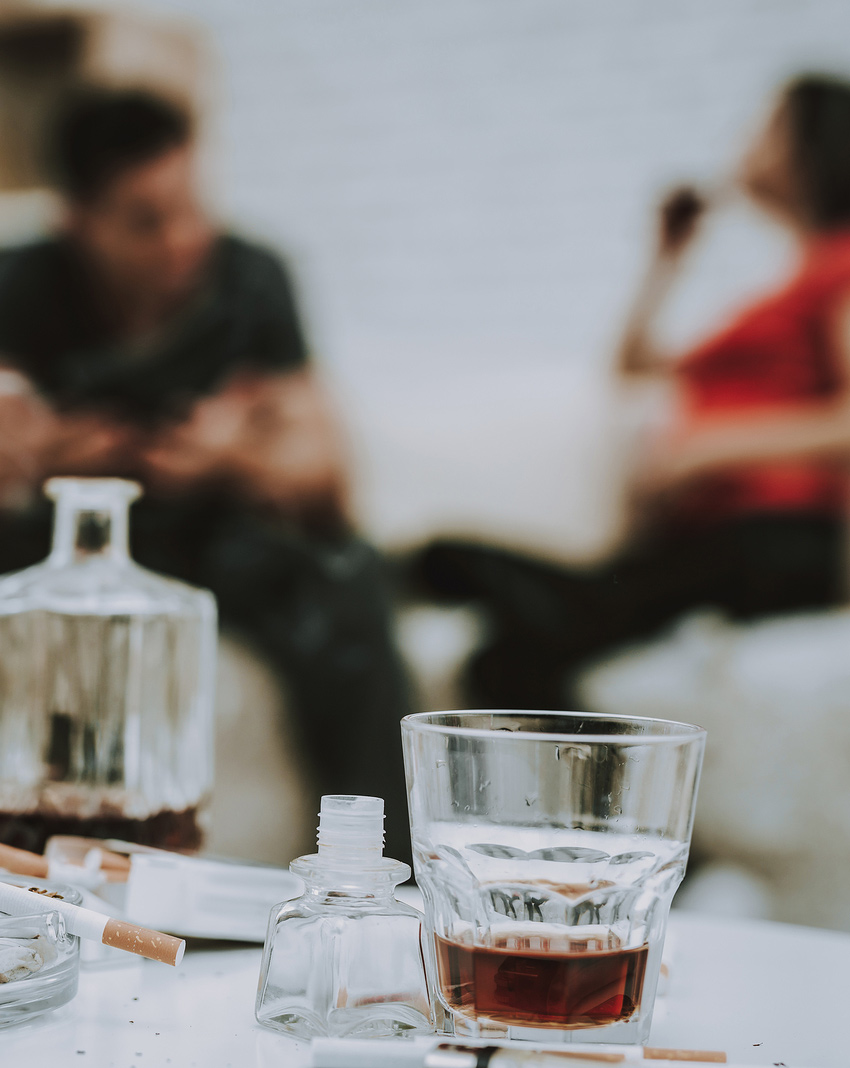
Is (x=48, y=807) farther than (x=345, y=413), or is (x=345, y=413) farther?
(x=345, y=413)

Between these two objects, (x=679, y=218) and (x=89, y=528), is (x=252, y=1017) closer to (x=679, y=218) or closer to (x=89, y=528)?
(x=89, y=528)

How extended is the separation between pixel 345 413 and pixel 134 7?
51 cm

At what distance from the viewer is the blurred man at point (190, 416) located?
3.48 feet

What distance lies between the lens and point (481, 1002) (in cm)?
27

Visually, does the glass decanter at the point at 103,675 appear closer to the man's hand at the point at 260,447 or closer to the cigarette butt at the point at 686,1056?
the cigarette butt at the point at 686,1056

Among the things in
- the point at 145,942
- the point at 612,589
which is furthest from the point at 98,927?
the point at 612,589

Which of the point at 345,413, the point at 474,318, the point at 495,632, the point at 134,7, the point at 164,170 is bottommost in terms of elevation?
the point at 495,632

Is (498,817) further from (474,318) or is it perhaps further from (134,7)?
(134,7)

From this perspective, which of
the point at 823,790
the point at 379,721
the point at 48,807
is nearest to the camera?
the point at 48,807

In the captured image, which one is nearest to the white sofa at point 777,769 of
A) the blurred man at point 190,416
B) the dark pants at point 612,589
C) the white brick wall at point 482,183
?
the dark pants at point 612,589

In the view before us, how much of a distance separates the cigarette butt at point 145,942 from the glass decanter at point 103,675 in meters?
0.14

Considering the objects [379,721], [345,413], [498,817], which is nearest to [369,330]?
[345,413]

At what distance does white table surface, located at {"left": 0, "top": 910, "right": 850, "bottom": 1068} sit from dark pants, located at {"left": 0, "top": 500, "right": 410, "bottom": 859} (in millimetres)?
643

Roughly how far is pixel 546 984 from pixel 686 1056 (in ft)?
0.12
